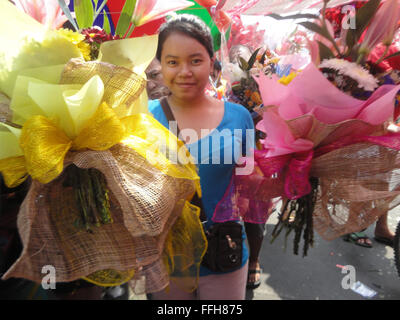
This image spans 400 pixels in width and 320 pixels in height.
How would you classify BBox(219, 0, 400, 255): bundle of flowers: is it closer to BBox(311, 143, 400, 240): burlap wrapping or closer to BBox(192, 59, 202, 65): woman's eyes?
BBox(311, 143, 400, 240): burlap wrapping

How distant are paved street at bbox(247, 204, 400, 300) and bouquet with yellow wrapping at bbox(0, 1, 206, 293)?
81.9 inches

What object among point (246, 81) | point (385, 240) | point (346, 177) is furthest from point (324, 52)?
point (385, 240)

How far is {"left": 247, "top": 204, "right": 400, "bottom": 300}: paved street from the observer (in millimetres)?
2516

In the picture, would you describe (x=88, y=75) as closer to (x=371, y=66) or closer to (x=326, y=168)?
(x=326, y=168)

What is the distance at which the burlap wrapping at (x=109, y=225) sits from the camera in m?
0.74

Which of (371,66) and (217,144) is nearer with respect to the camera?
(371,66)

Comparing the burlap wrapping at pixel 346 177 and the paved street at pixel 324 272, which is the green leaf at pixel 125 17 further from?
the paved street at pixel 324 272

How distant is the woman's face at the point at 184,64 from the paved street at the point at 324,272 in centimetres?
208

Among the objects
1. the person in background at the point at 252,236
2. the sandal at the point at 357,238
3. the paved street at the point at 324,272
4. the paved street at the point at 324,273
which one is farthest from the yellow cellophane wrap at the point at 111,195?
the sandal at the point at 357,238

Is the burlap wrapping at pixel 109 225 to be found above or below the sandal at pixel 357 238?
above

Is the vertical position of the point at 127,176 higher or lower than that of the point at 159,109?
lower
